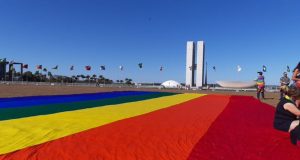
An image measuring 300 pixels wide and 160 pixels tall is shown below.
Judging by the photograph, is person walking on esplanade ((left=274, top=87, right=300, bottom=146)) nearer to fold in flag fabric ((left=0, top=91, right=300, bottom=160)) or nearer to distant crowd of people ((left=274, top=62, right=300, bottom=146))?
distant crowd of people ((left=274, top=62, right=300, bottom=146))

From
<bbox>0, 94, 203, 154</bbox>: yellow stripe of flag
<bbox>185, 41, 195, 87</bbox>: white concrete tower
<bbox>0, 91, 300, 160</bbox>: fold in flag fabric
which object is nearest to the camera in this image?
<bbox>0, 91, 300, 160</bbox>: fold in flag fabric

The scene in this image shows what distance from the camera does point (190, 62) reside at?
71438mm

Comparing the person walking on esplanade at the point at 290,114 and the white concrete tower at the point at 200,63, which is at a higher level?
the white concrete tower at the point at 200,63

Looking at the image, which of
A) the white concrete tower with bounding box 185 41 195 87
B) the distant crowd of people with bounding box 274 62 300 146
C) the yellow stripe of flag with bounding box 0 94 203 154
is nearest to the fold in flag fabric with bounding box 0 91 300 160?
the yellow stripe of flag with bounding box 0 94 203 154

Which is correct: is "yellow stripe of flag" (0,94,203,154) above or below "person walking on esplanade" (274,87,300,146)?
below

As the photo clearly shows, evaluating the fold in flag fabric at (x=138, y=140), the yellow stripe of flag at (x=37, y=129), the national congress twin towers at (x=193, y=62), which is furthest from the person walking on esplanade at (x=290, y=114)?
the national congress twin towers at (x=193, y=62)

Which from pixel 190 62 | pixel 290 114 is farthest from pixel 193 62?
pixel 290 114

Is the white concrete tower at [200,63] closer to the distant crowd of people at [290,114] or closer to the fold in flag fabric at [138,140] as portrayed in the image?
the fold in flag fabric at [138,140]

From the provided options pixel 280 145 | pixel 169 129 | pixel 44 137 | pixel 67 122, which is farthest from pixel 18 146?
pixel 280 145

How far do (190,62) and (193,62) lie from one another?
1.21m

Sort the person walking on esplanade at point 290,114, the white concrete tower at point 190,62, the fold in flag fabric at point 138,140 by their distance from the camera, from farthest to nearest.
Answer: the white concrete tower at point 190,62, the person walking on esplanade at point 290,114, the fold in flag fabric at point 138,140

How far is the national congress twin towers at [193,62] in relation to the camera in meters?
70.6

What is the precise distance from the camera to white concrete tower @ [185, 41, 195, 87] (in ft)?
232

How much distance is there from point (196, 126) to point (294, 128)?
7.18 feet
